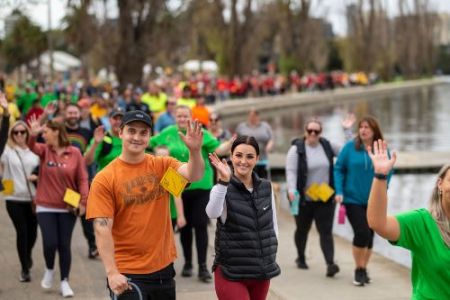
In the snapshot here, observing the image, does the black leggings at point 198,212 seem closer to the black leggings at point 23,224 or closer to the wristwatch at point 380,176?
the black leggings at point 23,224

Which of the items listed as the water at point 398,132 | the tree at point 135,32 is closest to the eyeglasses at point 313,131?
the water at point 398,132

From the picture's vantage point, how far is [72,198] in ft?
24.3

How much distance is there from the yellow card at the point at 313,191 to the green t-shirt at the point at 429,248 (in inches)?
182

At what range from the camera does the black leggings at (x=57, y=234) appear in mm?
7449

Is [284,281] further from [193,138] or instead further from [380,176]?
[380,176]

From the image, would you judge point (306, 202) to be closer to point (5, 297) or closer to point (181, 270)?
point (181, 270)

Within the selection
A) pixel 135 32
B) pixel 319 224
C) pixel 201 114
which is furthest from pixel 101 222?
pixel 135 32

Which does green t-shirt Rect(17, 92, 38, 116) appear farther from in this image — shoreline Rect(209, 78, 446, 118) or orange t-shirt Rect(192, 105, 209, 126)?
shoreline Rect(209, 78, 446, 118)

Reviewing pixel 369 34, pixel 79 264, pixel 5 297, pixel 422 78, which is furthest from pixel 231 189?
pixel 422 78

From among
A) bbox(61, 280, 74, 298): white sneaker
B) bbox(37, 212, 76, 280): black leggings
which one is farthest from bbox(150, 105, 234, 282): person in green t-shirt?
bbox(61, 280, 74, 298): white sneaker

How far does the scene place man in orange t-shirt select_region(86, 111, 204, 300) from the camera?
478 centimetres

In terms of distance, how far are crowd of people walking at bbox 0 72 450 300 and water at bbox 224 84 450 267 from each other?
1749 mm

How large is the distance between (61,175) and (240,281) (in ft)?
9.06

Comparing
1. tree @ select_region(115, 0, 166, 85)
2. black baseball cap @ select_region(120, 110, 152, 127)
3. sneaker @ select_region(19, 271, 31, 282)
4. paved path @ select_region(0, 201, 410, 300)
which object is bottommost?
paved path @ select_region(0, 201, 410, 300)
